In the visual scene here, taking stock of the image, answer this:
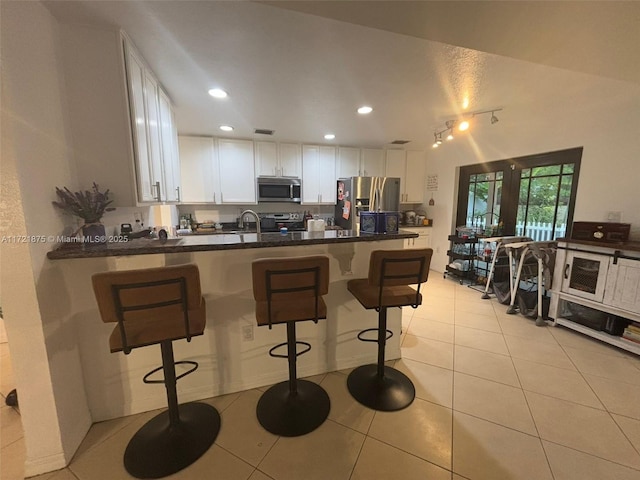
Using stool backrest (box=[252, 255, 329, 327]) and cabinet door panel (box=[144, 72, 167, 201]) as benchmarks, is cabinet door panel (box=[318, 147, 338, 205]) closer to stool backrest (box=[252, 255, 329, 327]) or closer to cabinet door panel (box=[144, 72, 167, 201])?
cabinet door panel (box=[144, 72, 167, 201])

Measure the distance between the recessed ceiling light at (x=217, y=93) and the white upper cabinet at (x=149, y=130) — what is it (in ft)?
1.35

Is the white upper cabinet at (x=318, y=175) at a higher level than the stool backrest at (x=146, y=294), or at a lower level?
higher

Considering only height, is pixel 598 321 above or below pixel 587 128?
below

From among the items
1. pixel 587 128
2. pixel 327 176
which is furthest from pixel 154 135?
pixel 587 128

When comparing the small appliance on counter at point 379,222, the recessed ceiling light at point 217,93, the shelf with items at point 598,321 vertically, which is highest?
the recessed ceiling light at point 217,93

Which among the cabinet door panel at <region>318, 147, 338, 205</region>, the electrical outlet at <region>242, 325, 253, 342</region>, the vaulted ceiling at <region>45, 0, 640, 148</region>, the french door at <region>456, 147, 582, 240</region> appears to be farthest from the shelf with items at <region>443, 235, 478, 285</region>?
the electrical outlet at <region>242, 325, 253, 342</region>

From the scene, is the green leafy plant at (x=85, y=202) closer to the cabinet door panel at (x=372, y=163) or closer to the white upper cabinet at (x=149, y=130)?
the white upper cabinet at (x=149, y=130)

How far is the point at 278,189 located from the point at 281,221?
0.58 metres

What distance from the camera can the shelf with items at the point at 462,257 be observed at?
4130mm

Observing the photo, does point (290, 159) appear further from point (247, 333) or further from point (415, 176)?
point (247, 333)

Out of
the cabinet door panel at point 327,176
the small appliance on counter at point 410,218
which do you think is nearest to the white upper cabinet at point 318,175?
the cabinet door panel at point 327,176

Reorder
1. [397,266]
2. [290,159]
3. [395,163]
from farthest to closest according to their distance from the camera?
[395,163] < [290,159] < [397,266]

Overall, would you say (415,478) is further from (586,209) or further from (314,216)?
(314,216)

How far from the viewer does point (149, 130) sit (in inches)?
76.3
